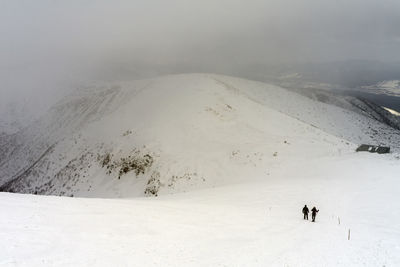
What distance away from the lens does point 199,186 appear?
3272cm

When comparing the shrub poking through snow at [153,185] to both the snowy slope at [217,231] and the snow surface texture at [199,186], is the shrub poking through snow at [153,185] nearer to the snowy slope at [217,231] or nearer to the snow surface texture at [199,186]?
the snow surface texture at [199,186]

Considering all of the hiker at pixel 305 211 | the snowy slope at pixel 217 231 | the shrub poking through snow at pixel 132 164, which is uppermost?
the shrub poking through snow at pixel 132 164

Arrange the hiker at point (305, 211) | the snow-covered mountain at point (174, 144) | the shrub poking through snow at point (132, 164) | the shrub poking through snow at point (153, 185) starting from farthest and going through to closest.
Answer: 1. the shrub poking through snow at point (132, 164)
2. the snow-covered mountain at point (174, 144)
3. the shrub poking through snow at point (153, 185)
4. the hiker at point (305, 211)

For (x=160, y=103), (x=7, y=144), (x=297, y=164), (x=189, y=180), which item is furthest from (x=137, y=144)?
(x=7, y=144)

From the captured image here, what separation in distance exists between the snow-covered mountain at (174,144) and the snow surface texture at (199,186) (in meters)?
0.24

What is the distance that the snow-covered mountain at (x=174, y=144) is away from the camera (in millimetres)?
35219

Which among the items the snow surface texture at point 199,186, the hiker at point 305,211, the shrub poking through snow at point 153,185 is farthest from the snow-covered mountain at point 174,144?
the hiker at point 305,211

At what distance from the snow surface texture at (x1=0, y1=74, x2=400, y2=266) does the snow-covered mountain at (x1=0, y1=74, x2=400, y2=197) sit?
236 mm

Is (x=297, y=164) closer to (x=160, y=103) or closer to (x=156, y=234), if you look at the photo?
(x=156, y=234)

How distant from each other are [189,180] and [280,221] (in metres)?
18.1

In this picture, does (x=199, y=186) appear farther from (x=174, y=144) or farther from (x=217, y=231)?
(x=217, y=231)

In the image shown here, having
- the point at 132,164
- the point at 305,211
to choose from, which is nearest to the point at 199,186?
the point at 132,164

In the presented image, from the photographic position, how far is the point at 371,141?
6669 cm

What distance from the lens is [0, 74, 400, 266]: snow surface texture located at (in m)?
11.4
